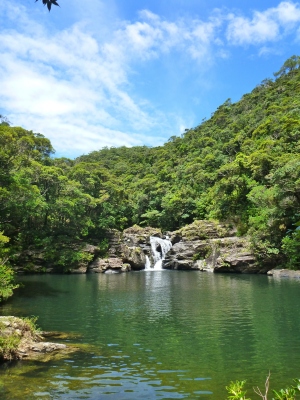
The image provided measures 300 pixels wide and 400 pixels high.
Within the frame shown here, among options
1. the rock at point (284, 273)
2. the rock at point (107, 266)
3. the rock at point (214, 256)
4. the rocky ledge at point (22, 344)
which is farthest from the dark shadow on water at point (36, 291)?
the rock at point (214, 256)

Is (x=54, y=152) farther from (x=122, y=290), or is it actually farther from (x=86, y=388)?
(x=86, y=388)

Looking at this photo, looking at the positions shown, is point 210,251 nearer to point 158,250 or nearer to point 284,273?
point 158,250

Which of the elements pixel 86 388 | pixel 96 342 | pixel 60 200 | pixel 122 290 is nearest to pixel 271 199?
pixel 122 290

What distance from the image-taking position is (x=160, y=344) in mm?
13641

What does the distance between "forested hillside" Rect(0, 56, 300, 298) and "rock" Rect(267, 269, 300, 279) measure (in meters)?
1.61

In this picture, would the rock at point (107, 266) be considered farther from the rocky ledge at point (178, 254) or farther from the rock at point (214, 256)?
the rock at point (214, 256)

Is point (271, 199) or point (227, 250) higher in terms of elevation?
point (271, 199)

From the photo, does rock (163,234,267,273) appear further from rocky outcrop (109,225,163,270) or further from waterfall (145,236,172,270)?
rocky outcrop (109,225,163,270)

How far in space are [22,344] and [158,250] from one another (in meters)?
42.6

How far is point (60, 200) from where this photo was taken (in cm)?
4372

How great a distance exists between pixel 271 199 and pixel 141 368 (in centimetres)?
3532

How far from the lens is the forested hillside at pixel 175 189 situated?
36.2 meters

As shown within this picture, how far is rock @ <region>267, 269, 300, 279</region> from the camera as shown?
36131 mm

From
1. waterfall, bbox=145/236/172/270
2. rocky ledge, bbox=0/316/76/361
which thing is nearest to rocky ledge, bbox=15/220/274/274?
waterfall, bbox=145/236/172/270
